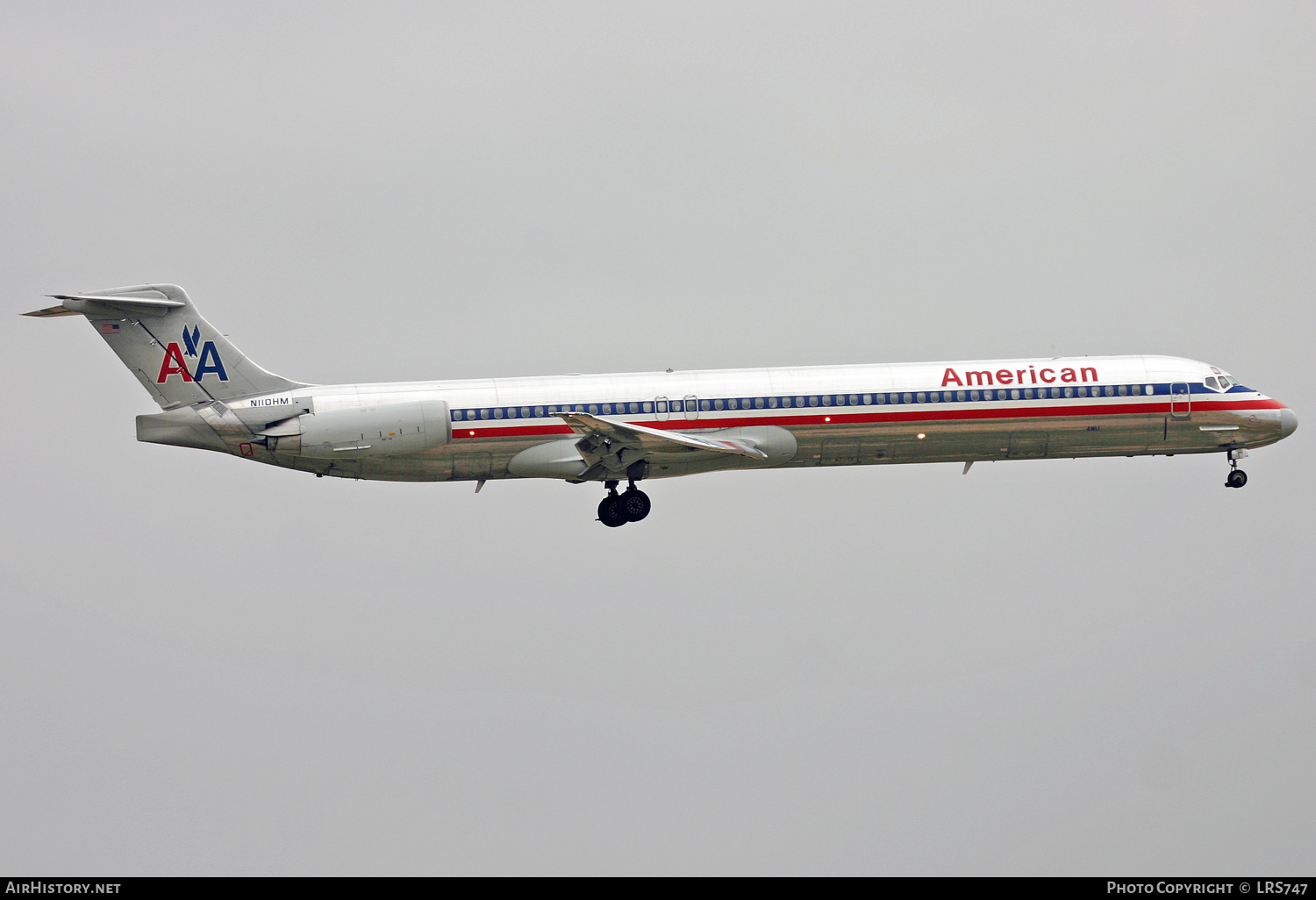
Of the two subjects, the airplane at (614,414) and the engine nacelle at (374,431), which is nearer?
the engine nacelle at (374,431)

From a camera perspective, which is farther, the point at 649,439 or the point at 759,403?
the point at 759,403

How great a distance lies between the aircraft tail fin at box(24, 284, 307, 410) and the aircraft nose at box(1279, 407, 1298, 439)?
29772 mm

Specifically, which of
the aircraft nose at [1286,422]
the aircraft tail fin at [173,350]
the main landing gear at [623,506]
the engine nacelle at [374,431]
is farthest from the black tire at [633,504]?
the aircraft nose at [1286,422]

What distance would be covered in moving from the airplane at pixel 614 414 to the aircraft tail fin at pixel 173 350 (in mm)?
35

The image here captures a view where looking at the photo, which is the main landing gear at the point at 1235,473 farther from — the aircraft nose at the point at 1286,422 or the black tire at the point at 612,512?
the black tire at the point at 612,512

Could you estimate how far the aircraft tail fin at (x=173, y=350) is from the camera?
4644 centimetres

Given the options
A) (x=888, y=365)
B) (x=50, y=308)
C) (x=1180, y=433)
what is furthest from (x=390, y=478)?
(x=1180, y=433)

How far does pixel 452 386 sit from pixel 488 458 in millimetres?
2267

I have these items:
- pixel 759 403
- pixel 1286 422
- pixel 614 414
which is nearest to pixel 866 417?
pixel 759 403

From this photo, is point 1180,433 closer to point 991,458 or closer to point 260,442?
point 991,458

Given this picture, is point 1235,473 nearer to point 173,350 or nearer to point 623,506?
point 623,506

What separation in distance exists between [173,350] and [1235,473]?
104 feet

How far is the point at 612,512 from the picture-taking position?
4844 cm

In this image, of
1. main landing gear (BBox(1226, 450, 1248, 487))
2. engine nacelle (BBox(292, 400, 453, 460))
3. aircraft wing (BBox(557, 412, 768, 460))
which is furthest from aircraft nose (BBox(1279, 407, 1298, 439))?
engine nacelle (BBox(292, 400, 453, 460))
